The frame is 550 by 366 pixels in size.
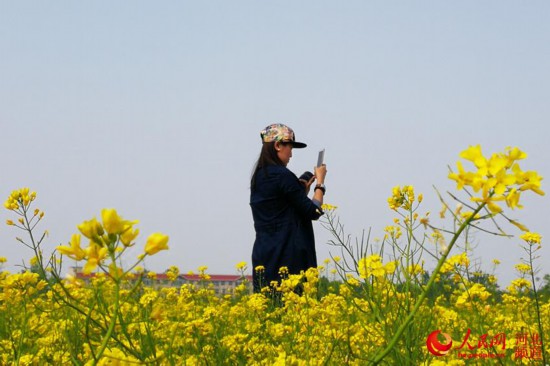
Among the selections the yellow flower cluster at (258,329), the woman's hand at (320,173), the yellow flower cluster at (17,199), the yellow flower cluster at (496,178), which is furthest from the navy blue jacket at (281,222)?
the yellow flower cluster at (496,178)

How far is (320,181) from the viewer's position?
5.76 m

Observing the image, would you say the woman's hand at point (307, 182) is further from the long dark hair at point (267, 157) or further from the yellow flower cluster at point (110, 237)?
the yellow flower cluster at point (110, 237)

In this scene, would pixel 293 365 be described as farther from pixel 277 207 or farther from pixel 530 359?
pixel 277 207

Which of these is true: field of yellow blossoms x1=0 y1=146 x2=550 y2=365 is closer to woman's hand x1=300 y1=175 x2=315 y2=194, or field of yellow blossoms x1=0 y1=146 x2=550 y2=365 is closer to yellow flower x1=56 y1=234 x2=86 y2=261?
yellow flower x1=56 y1=234 x2=86 y2=261

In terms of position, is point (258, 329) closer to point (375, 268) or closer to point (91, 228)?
point (375, 268)

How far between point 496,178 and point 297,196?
436cm

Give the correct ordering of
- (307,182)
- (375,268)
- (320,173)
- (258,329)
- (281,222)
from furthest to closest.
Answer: (307,182), (320,173), (281,222), (258,329), (375,268)

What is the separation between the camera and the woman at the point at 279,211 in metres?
5.46

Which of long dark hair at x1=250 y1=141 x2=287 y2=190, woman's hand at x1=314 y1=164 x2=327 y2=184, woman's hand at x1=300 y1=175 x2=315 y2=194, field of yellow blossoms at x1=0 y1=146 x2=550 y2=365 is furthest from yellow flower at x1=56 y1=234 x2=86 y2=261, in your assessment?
woman's hand at x1=300 y1=175 x2=315 y2=194

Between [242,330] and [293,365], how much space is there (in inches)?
88.6

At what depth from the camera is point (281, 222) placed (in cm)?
559

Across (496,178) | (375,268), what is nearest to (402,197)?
(375,268)

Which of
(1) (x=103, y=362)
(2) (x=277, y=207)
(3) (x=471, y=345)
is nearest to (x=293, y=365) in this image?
(1) (x=103, y=362)

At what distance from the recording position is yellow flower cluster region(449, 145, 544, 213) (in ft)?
3.38
